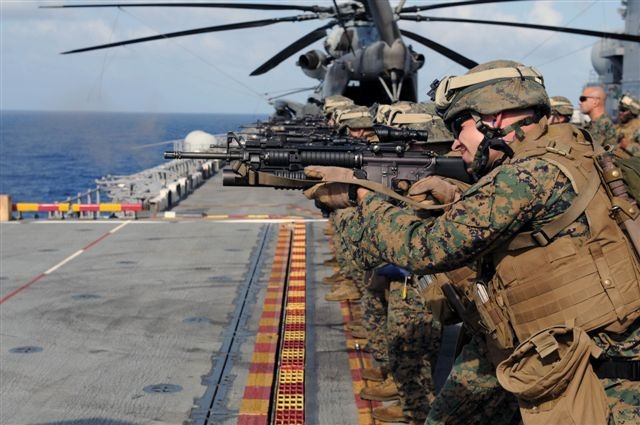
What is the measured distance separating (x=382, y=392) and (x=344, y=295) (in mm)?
3485

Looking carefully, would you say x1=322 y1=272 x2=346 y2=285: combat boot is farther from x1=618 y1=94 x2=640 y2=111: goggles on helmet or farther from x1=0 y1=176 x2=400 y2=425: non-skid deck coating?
x1=618 y1=94 x2=640 y2=111: goggles on helmet

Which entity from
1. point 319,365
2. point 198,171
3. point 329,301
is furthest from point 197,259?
point 198,171

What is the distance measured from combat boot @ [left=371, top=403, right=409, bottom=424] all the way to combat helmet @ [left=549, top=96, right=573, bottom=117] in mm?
4074

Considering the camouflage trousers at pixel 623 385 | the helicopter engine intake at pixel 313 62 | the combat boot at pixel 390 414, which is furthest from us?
the helicopter engine intake at pixel 313 62

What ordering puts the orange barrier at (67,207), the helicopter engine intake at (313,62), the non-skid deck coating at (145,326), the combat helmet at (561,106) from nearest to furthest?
the non-skid deck coating at (145,326) < the combat helmet at (561,106) < the orange barrier at (67,207) < the helicopter engine intake at (313,62)

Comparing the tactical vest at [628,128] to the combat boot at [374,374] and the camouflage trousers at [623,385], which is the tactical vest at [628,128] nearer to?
the combat boot at [374,374]

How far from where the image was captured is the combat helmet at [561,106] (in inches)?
349

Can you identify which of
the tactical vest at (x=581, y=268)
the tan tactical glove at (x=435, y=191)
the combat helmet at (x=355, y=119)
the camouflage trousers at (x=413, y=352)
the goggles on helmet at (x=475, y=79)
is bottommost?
the camouflage trousers at (x=413, y=352)

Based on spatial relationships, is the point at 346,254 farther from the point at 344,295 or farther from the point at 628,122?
the point at 628,122

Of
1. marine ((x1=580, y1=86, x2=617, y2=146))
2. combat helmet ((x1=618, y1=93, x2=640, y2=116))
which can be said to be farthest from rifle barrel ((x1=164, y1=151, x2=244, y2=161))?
combat helmet ((x1=618, y1=93, x2=640, y2=116))

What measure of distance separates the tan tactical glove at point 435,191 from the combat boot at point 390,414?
224 cm

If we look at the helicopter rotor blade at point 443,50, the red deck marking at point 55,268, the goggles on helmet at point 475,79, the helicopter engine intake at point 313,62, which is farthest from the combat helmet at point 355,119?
the helicopter engine intake at point 313,62

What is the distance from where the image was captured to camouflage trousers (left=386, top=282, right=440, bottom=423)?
5668 millimetres

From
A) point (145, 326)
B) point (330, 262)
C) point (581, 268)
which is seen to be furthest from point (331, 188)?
point (330, 262)
